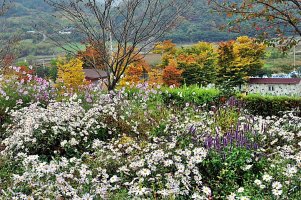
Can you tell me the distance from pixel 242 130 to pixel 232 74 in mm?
29194

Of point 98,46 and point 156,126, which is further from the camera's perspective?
point 98,46

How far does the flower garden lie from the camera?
3367mm

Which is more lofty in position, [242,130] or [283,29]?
[283,29]

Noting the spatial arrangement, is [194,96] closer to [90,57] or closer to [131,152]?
[90,57]

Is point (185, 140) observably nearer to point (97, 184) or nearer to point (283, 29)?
point (97, 184)

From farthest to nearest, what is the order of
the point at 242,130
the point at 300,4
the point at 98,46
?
1. the point at 98,46
2. the point at 300,4
3. the point at 242,130

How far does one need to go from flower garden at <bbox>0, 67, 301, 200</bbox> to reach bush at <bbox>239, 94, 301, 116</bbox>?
2.46 m

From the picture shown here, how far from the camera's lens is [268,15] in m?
6.96

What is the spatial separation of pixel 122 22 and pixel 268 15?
405 centimetres

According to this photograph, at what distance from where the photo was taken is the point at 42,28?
10.2m

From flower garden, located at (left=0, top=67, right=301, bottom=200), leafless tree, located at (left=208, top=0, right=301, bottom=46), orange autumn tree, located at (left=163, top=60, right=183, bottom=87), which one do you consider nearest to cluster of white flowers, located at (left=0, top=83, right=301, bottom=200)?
flower garden, located at (left=0, top=67, right=301, bottom=200)

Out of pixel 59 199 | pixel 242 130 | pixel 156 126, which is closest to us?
pixel 59 199

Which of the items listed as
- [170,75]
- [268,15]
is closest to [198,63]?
[170,75]

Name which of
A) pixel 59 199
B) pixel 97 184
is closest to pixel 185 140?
pixel 97 184
